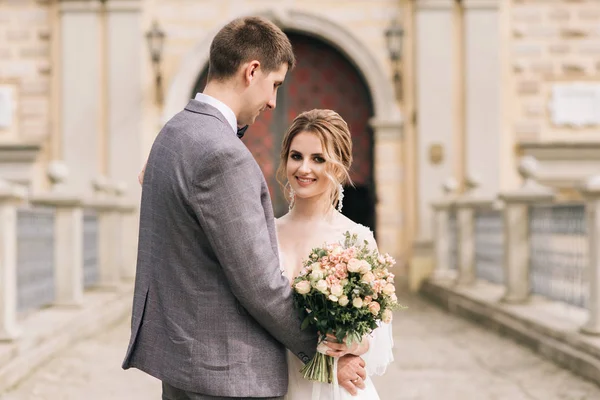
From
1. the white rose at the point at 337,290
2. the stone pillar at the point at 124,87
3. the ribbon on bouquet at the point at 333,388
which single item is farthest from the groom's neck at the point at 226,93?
the stone pillar at the point at 124,87

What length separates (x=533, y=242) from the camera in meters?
6.90

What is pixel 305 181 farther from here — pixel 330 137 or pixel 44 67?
pixel 44 67

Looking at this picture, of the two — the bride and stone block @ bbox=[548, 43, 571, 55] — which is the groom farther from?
stone block @ bbox=[548, 43, 571, 55]

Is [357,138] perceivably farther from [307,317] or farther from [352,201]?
[307,317]

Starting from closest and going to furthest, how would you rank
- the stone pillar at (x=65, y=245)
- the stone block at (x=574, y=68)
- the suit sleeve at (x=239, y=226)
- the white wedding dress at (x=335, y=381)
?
the suit sleeve at (x=239, y=226) < the white wedding dress at (x=335, y=381) < the stone pillar at (x=65, y=245) < the stone block at (x=574, y=68)

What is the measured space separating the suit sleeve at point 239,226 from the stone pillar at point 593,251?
11.7ft

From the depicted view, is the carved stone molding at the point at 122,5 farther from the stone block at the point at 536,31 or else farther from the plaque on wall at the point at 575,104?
the plaque on wall at the point at 575,104

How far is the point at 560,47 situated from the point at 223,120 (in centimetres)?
961

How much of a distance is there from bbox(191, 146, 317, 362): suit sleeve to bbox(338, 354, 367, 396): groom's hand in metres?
0.32

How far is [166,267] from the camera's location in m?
1.98

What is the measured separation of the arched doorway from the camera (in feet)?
36.8

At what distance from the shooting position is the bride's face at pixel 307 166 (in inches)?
95.4

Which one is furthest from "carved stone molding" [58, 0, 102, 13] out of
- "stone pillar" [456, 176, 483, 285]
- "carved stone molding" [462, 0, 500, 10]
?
"stone pillar" [456, 176, 483, 285]

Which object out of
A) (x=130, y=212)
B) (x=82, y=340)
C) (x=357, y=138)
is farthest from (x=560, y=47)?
(x=82, y=340)
